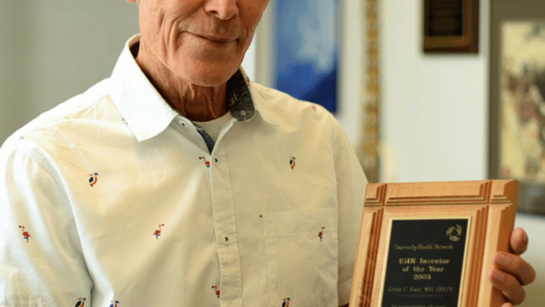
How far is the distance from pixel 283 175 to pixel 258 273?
202 mm

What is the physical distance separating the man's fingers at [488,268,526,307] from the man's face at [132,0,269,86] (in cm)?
54

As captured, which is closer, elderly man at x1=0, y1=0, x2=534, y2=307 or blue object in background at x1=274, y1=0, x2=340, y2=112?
elderly man at x1=0, y1=0, x2=534, y2=307

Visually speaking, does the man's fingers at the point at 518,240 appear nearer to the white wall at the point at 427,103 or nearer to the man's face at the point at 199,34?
the man's face at the point at 199,34

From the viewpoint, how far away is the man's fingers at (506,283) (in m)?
0.92

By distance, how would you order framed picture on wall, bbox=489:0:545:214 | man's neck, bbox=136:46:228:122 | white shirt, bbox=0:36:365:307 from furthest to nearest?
1. framed picture on wall, bbox=489:0:545:214
2. man's neck, bbox=136:46:228:122
3. white shirt, bbox=0:36:365:307

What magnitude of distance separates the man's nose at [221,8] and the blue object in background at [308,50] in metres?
1.24

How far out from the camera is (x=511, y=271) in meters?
0.93

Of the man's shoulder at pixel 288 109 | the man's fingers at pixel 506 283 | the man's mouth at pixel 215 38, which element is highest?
the man's mouth at pixel 215 38

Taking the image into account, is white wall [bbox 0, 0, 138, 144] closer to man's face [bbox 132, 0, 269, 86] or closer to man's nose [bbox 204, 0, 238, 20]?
man's face [bbox 132, 0, 269, 86]

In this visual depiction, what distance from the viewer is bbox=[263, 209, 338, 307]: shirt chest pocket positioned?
1.18 m

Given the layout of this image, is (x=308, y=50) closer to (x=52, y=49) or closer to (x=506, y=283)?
(x=52, y=49)

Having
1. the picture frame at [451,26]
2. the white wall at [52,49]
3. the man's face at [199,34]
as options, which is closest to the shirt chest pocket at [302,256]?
the man's face at [199,34]

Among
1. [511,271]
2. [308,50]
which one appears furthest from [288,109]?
[308,50]

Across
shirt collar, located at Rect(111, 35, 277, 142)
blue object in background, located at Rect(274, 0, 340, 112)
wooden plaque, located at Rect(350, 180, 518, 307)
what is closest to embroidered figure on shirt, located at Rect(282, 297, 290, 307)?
wooden plaque, located at Rect(350, 180, 518, 307)
